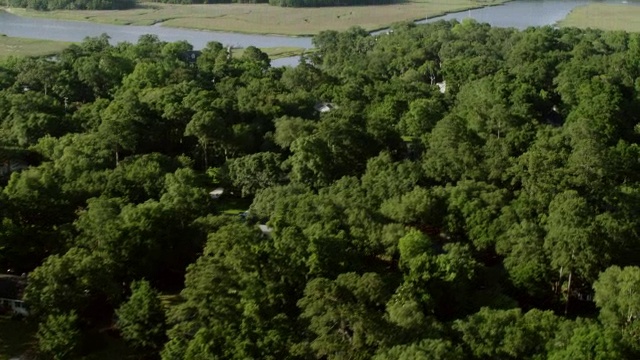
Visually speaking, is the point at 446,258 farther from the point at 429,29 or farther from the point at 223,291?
the point at 429,29

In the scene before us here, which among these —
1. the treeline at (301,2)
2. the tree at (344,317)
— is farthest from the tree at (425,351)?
the treeline at (301,2)

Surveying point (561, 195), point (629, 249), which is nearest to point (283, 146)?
point (561, 195)

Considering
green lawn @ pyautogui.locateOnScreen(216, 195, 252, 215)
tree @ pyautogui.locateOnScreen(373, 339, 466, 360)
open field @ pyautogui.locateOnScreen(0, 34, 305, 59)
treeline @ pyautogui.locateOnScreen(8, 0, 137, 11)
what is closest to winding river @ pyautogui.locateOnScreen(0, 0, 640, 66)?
open field @ pyautogui.locateOnScreen(0, 34, 305, 59)

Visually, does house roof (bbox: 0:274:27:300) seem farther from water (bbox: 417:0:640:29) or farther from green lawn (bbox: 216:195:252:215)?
water (bbox: 417:0:640:29)

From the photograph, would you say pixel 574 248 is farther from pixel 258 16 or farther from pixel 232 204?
pixel 258 16

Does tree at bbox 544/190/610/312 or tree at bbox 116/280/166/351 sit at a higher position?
tree at bbox 544/190/610/312

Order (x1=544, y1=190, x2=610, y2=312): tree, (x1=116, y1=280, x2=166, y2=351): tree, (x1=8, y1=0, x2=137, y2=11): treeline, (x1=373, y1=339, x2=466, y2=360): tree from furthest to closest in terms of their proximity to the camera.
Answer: (x1=8, y1=0, x2=137, y2=11): treeline < (x1=544, y1=190, x2=610, y2=312): tree < (x1=116, y1=280, x2=166, y2=351): tree < (x1=373, y1=339, x2=466, y2=360): tree

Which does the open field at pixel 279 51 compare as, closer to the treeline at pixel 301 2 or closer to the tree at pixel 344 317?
the treeline at pixel 301 2

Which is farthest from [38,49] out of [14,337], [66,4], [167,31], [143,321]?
[143,321]
